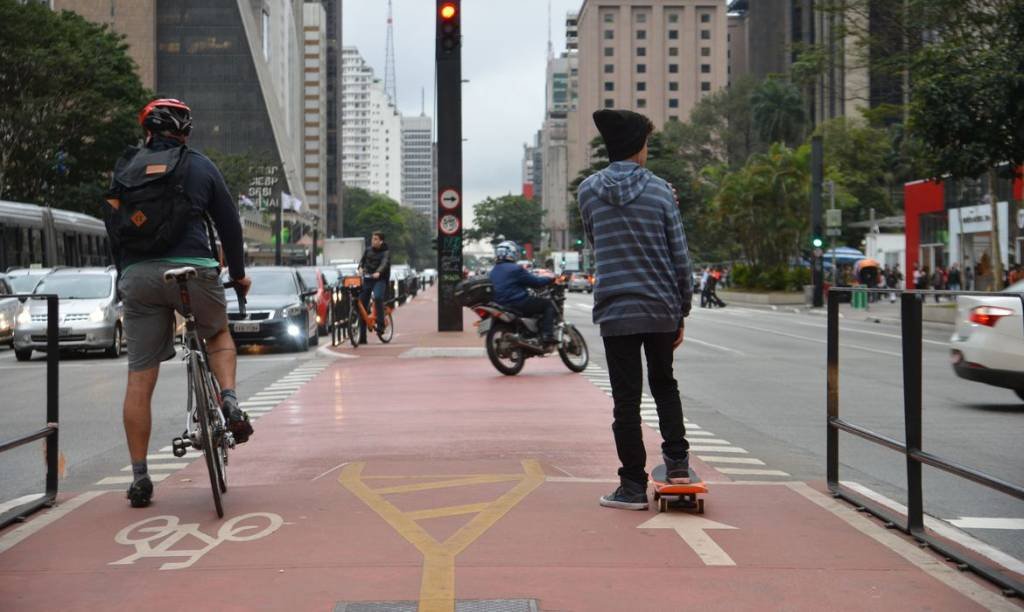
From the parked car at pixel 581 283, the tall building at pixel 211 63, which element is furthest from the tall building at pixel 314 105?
the parked car at pixel 581 283

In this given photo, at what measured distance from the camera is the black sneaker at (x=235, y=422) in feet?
19.9

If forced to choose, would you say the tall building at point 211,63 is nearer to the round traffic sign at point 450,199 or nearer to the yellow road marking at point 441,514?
the round traffic sign at point 450,199

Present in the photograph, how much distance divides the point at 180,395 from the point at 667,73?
159 m

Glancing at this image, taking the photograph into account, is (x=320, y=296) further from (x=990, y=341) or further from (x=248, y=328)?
(x=990, y=341)

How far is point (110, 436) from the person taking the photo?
1001 cm

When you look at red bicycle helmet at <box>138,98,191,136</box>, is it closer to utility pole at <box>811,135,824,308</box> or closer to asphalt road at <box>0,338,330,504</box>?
asphalt road at <box>0,338,330,504</box>

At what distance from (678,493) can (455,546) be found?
1236 mm

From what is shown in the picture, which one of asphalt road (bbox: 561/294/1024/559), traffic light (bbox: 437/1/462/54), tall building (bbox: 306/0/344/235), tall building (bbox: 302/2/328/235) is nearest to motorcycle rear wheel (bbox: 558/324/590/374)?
asphalt road (bbox: 561/294/1024/559)

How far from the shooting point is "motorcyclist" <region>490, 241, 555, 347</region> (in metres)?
15.9

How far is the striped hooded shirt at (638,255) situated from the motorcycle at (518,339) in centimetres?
939

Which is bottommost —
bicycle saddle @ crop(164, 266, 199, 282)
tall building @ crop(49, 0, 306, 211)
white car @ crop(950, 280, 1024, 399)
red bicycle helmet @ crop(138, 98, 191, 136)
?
white car @ crop(950, 280, 1024, 399)

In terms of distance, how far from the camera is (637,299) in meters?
5.98

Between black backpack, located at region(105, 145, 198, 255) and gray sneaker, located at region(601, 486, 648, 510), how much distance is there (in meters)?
2.40

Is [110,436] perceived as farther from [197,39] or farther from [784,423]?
[197,39]
